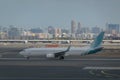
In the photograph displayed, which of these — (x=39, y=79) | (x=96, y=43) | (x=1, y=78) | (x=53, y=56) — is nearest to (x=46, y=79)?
Result: (x=39, y=79)

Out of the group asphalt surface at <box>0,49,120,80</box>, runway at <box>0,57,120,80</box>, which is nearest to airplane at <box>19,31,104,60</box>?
asphalt surface at <box>0,49,120,80</box>

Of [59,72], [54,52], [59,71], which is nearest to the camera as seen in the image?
[59,72]

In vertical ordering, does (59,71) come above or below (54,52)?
below

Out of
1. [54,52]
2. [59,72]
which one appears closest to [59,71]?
[59,72]

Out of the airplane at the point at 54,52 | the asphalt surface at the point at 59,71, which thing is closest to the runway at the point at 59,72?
the asphalt surface at the point at 59,71

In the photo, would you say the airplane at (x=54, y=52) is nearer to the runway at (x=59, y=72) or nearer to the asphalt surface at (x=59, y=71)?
the asphalt surface at (x=59, y=71)

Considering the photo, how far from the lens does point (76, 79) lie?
39.2 meters

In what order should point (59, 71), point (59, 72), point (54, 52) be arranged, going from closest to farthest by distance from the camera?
point (59, 72)
point (59, 71)
point (54, 52)

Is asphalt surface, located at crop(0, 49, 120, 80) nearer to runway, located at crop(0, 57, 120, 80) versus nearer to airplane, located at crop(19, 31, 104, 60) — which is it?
runway, located at crop(0, 57, 120, 80)

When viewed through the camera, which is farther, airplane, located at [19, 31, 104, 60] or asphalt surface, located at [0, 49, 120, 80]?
airplane, located at [19, 31, 104, 60]

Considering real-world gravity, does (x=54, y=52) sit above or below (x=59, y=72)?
above

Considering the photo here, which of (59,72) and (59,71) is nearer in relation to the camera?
(59,72)

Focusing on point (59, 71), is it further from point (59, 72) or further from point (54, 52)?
point (54, 52)

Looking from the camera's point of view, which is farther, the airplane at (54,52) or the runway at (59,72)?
the airplane at (54,52)
